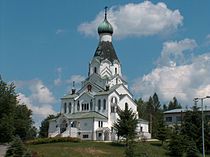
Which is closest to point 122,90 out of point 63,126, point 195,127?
point 63,126

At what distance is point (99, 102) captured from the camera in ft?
232

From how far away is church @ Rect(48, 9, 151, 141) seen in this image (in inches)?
2635

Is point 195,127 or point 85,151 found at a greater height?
point 195,127

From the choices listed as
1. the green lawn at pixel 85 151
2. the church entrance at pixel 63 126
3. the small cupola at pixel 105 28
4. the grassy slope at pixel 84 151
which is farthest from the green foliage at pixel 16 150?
the small cupola at pixel 105 28

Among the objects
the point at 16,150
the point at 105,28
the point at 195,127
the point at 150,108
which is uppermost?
the point at 105,28

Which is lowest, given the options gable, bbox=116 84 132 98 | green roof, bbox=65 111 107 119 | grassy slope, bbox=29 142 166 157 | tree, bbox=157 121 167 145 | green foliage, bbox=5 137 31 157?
grassy slope, bbox=29 142 166 157

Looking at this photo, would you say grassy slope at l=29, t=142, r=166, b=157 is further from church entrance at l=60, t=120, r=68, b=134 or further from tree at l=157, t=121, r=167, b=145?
church entrance at l=60, t=120, r=68, b=134

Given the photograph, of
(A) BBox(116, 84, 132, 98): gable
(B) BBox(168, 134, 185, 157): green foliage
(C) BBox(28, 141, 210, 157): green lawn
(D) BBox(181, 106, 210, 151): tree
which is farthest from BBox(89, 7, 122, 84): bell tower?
(B) BBox(168, 134, 185, 157): green foliage

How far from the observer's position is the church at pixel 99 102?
66938 millimetres

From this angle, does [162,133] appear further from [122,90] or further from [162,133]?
[122,90]

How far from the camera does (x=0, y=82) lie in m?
53.3

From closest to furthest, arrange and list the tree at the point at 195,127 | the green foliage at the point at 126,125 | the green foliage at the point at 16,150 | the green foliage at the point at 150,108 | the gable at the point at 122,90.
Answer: the green foliage at the point at 16,150 < the tree at the point at 195,127 < the green foliage at the point at 126,125 < the gable at the point at 122,90 < the green foliage at the point at 150,108

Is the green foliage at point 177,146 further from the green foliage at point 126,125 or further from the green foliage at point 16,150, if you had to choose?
the green foliage at point 16,150

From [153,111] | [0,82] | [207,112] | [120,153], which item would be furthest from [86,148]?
[153,111]
